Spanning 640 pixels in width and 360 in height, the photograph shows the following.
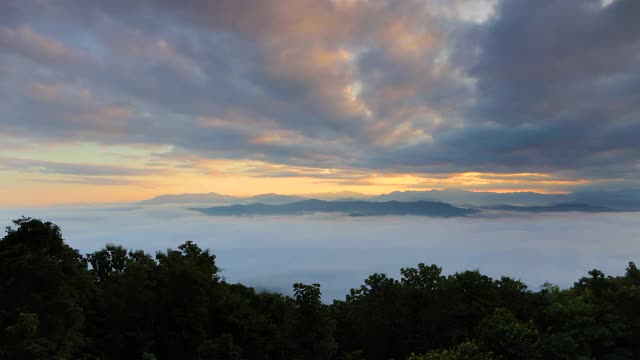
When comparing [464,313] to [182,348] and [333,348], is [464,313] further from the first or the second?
[182,348]

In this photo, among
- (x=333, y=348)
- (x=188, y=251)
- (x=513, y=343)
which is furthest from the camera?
(x=188, y=251)

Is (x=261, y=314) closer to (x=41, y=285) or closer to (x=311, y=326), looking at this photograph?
(x=311, y=326)

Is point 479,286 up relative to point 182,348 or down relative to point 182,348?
up

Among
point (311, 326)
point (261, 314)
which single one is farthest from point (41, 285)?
point (261, 314)

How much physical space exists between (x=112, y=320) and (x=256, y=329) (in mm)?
16572

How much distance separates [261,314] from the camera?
52656 millimetres

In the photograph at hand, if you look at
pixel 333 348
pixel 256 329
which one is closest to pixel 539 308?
pixel 333 348

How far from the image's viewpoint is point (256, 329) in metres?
49.1

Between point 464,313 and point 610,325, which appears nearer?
point 610,325

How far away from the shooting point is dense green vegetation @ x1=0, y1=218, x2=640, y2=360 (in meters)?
33.4

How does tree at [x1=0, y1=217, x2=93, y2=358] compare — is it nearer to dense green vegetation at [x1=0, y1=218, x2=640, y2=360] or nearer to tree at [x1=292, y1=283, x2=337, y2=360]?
dense green vegetation at [x1=0, y1=218, x2=640, y2=360]

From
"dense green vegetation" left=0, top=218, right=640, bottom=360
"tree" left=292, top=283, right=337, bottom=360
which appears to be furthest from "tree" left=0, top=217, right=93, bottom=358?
"tree" left=292, top=283, right=337, bottom=360

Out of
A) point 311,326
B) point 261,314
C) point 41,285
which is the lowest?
point 261,314

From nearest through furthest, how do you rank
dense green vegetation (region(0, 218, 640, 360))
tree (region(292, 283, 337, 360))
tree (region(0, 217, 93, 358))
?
tree (region(0, 217, 93, 358)) < dense green vegetation (region(0, 218, 640, 360)) < tree (region(292, 283, 337, 360))
